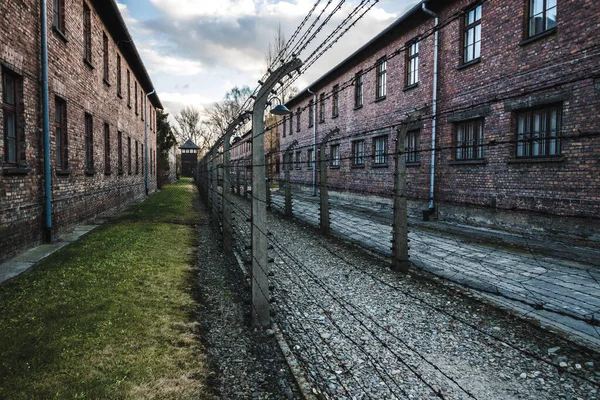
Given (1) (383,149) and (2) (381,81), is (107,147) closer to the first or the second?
(1) (383,149)

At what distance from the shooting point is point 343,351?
356cm

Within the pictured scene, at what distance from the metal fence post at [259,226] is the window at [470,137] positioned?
8.21 m

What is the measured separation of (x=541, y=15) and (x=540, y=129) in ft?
8.97

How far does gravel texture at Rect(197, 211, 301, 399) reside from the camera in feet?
9.56

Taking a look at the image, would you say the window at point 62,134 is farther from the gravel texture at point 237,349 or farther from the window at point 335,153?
the window at point 335,153

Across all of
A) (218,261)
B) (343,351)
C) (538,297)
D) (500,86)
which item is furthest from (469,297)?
(500,86)

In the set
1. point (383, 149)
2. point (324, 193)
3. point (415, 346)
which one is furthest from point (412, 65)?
point (415, 346)

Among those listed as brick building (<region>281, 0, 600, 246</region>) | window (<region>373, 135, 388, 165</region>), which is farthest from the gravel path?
window (<region>373, 135, 388, 165</region>)

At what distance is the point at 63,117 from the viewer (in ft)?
29.7

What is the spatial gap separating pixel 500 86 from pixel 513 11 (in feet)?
6.05

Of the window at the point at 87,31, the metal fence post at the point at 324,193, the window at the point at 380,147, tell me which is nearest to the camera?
the metal fence post at the point at 324,193

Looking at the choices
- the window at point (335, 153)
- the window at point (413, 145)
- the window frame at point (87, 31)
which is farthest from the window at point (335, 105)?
the window frame at point (87, 31)

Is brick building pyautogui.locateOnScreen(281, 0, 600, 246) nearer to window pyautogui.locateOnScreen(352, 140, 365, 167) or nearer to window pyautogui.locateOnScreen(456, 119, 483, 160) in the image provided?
window pyautogui.locateOnScreen(456, 119, 483, 160)

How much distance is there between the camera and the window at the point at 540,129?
8.73 m
